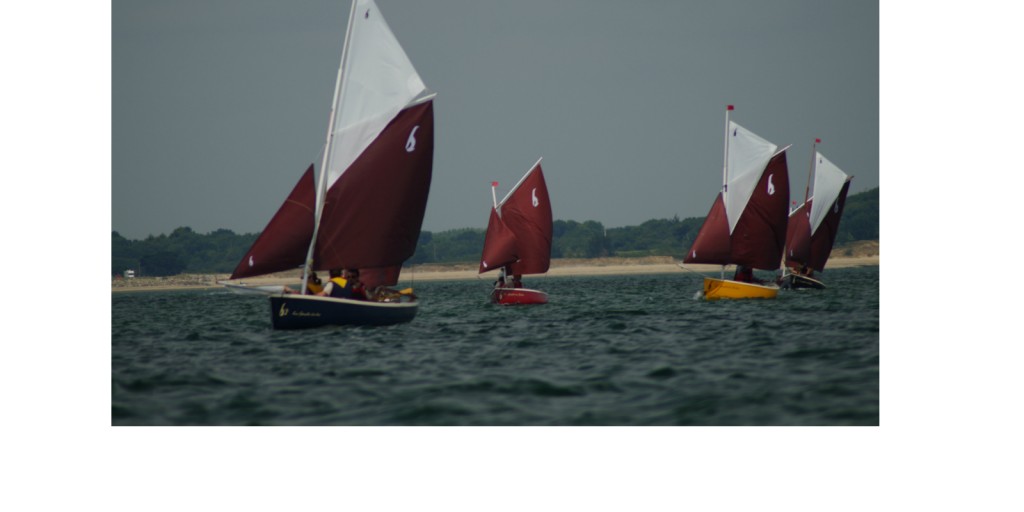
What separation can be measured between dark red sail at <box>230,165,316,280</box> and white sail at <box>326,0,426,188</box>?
0.70 m

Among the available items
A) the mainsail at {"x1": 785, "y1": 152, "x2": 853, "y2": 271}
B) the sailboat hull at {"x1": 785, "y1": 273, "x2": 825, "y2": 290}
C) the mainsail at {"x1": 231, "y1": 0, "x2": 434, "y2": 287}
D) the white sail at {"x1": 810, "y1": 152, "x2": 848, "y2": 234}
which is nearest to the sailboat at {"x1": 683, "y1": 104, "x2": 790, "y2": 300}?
the white sail at {"x1": 810, "y1": 152, "x2": 848, "y2": 234}

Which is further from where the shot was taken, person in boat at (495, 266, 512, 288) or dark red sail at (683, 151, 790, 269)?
person in boat at (495, 266, 512, 288)

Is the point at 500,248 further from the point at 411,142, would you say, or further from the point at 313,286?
the point at 313,286

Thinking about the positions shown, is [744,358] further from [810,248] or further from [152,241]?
[810,248]

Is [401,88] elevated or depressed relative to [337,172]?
elevated

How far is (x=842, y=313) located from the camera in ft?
83.3

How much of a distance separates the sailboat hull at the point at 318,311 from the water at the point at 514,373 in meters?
0.27

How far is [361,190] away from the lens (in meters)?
22.5

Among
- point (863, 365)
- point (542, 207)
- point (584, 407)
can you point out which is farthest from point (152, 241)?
point (542, 207)

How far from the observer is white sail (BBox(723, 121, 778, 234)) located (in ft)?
116

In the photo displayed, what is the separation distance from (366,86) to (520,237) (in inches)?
658

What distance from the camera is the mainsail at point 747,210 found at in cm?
3525

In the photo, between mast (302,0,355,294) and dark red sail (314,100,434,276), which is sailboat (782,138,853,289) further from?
mast (302,0,355,294)

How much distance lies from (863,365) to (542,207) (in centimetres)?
2419
